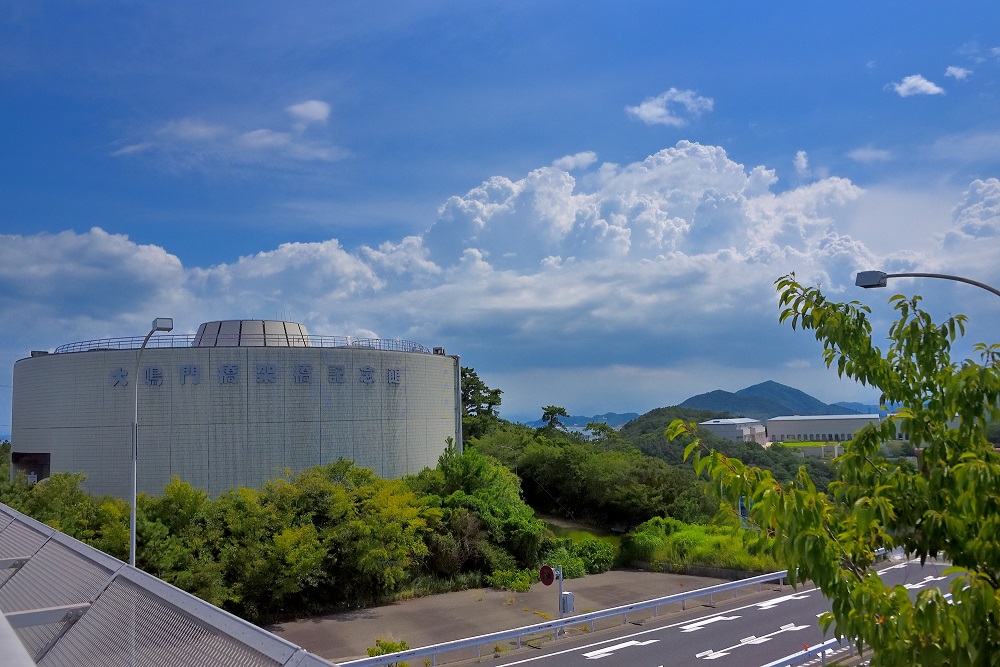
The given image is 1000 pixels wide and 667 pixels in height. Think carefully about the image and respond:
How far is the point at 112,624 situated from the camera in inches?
194

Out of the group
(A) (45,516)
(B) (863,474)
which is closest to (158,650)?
(B) (863,474)

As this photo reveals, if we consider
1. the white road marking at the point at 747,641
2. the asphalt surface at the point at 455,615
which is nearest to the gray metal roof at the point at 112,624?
the asphalt surface at the point at 455,615

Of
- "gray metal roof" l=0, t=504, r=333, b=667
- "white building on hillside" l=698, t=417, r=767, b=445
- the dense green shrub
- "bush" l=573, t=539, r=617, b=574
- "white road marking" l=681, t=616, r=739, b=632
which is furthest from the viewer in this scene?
"white building on hillside" l=698, t=417, r=767, b=445

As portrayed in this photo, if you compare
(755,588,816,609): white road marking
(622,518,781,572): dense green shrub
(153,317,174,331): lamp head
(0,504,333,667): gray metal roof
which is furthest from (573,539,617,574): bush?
(0,504,333,667): gray metal roof

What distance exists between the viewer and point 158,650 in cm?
431

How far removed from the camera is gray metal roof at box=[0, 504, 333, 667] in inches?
152

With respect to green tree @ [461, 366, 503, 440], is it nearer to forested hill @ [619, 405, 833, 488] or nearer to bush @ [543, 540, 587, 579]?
forested hill @ [619, 405, 833, 488]

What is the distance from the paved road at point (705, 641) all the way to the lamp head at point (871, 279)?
820cm

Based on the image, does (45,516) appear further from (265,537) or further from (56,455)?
(56,455)

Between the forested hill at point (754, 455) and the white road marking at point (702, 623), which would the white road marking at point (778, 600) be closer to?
the white road marking at point (702, 623)

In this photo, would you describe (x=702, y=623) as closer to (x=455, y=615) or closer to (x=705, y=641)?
(x=705, y=641)

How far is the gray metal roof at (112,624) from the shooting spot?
3.85 metres

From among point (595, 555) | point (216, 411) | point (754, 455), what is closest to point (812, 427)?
point (754, 455)

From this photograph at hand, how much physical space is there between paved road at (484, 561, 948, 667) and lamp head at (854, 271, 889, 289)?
8.20 meters
